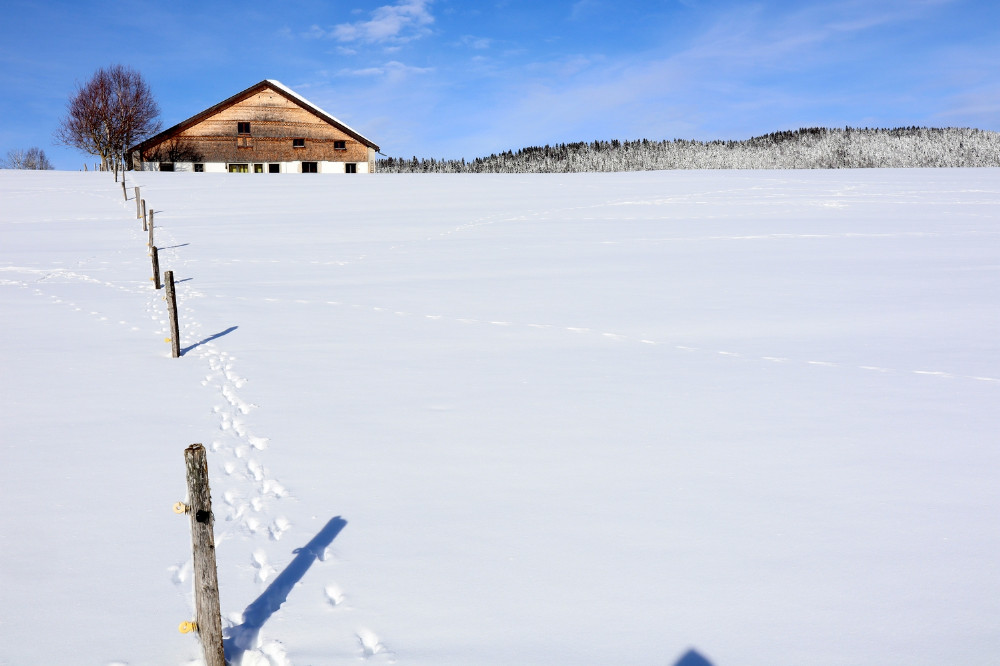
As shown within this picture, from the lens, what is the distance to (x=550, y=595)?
4262 millimetres

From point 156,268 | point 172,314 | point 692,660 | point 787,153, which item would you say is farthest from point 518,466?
point 787,153

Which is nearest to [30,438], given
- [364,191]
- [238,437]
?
[238,437]

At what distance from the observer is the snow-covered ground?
3982mm

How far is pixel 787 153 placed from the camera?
62344 mm

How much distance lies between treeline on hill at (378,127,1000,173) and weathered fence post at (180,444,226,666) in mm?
63219

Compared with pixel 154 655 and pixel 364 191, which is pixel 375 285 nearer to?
pixel 154 655

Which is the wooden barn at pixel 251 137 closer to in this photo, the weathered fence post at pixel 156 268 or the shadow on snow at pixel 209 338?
the weathered fence post at pixel 156 268

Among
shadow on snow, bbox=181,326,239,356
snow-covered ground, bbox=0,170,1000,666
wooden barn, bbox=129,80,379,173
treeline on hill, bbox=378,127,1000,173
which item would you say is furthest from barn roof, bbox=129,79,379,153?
shadow on snow, bbox=181,326,239,356

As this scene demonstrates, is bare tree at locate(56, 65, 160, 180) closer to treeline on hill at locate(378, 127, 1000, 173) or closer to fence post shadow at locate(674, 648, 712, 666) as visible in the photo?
treeline on hill at locate(378, 127, 1000, 173)

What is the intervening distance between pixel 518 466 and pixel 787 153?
65.0 m

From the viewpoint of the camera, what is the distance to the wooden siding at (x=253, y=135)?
48.2 m

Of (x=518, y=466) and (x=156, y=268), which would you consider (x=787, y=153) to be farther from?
(x=518, y=466)

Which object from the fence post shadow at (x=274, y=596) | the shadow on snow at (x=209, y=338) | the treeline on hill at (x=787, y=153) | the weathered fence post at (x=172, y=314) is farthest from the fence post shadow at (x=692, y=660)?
the treeline on hill at (x=787, y=153)

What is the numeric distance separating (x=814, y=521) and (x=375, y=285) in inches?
478
